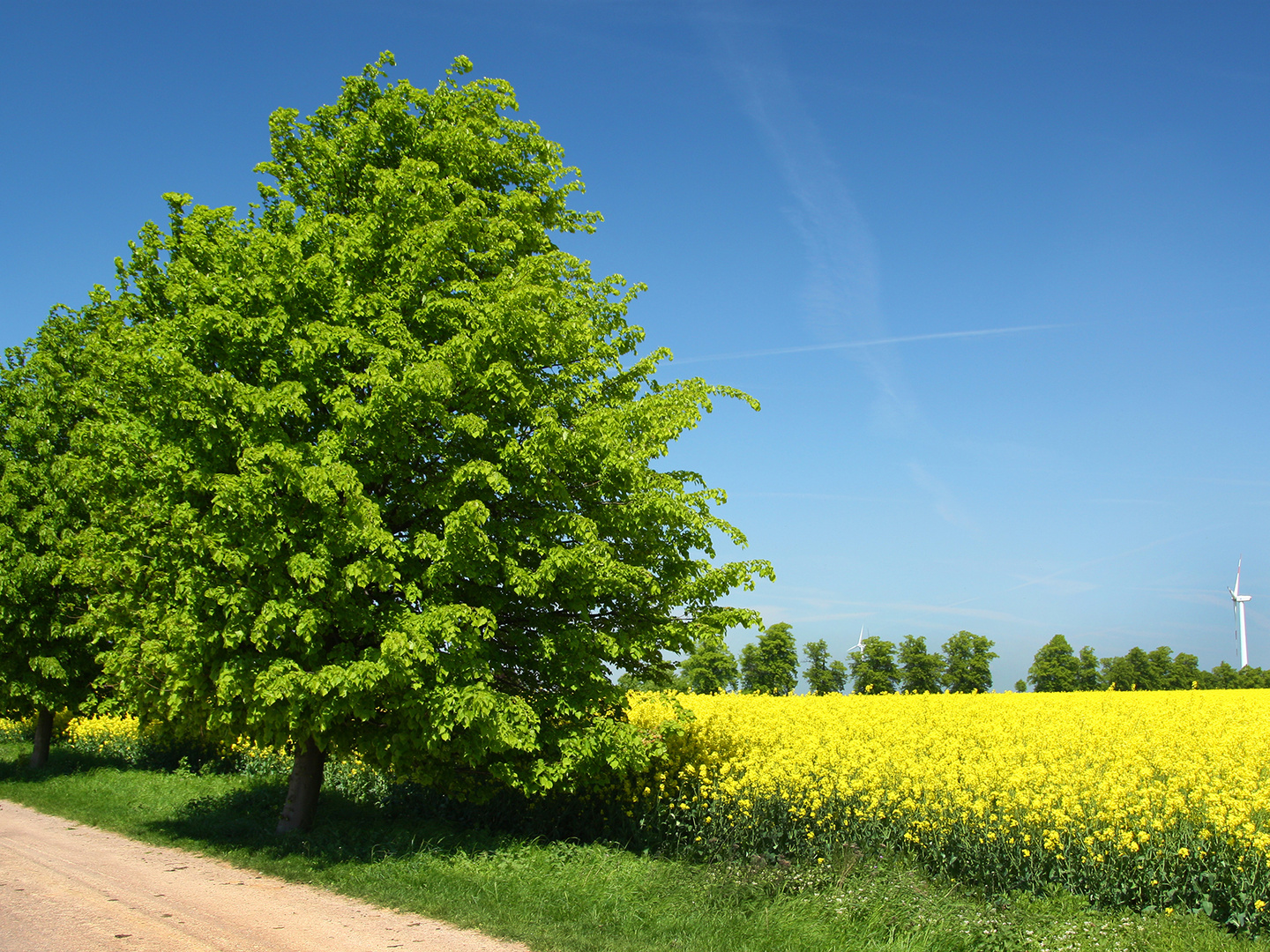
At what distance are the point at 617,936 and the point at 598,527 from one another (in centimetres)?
537

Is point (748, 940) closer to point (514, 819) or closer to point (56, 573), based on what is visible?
point (514, 819)

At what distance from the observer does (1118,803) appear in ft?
30.6

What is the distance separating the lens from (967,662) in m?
55.4

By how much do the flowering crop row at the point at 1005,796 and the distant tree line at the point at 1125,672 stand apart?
4635cm

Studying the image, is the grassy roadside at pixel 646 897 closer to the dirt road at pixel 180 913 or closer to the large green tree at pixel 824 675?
the dirt road at pixel 180 913

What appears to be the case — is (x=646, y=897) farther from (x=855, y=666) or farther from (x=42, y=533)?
(x=855, y=666)

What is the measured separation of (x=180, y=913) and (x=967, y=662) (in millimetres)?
54502

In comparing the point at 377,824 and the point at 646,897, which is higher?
the point at 646,897

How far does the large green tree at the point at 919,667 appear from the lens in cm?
5297

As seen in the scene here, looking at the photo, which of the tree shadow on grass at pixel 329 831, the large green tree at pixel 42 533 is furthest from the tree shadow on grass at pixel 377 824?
the large green tree at pixel 42 533

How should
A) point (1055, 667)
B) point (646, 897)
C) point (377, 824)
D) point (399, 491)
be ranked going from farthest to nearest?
point (1055, 667)
point (377, 824)
point (399, 491)
point (646, 897)

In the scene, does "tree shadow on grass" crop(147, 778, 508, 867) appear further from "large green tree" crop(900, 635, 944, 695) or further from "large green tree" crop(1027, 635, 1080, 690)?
"large green tree" crop(1027, 635, 1080, 690)

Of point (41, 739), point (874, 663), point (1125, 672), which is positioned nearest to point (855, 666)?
point (874, 663)

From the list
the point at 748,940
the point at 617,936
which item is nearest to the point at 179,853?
the point at 617,936
